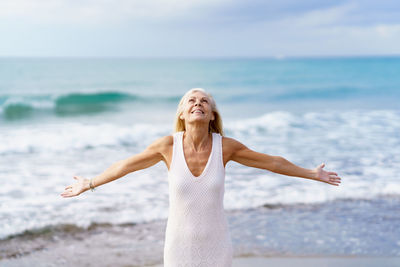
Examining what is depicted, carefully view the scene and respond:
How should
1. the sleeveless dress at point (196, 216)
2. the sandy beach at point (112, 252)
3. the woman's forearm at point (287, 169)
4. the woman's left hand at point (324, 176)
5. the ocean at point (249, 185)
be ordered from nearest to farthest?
the sleeveless dress at point (196, 216) → the woman's forearm at point (287, 169) → the woman's left hand at point (324, 176) → the sandy beach at point (112, 252) → the ocean at point (249, 185)

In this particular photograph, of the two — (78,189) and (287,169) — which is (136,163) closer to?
(78,189)

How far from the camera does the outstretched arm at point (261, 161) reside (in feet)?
9.82

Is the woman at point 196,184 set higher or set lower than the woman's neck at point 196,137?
lower

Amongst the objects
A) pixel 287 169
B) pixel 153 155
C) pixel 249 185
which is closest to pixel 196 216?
pixel 153 155

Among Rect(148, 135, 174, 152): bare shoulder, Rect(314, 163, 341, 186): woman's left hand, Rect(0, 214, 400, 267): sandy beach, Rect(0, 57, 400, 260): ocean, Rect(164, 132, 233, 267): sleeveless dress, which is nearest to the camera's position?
Rect(164, 132, 233, 267): sleeveless dress

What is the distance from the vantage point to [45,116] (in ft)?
69.1

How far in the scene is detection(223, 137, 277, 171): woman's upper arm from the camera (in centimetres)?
298

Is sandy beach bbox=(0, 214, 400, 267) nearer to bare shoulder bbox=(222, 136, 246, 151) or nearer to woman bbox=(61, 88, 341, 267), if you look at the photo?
woman bbox=(61, 88, 341, 267)

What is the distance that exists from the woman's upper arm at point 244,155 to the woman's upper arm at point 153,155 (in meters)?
0.36

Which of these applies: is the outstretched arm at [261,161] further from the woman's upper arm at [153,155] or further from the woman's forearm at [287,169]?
the woman's upper arm at [153,155]

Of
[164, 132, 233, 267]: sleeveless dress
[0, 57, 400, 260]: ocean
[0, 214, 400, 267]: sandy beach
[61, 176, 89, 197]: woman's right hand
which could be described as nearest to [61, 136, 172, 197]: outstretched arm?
[61, 176, 89, 197]: woman's right hand

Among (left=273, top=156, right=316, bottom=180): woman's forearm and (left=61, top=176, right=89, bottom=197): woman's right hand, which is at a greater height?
(left=273, top=156, right=316, bottom=180): woman's forearm

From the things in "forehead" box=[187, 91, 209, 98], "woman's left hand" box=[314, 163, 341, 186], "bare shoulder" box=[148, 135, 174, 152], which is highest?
"forehead" box=[187, 91, 209, 98]

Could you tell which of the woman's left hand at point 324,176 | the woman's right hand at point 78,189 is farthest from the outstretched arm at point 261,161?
the woman's right hand at point 78,189
